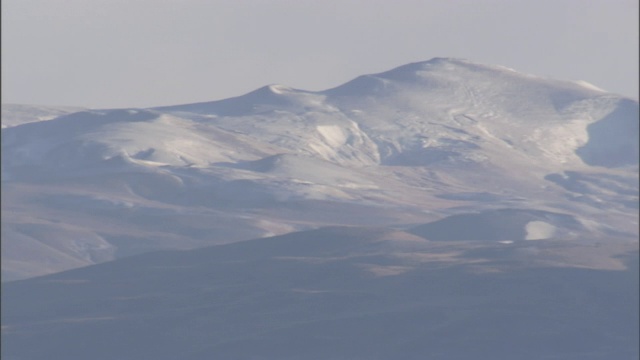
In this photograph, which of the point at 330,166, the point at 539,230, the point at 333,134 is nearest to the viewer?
the point at 539,230

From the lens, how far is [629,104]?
550 feet

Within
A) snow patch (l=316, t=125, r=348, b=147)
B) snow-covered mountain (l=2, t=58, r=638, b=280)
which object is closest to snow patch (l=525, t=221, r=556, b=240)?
snow-covered mountain (l=2, t=58, r=638, b=280)

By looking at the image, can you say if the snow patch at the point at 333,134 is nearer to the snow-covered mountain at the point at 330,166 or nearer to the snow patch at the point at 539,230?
the snow-covered mountain at the point at 330,166

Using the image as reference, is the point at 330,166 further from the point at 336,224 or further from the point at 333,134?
the point at 336,224

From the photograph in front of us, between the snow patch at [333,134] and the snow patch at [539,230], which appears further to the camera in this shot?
the snow patch at [333,134]

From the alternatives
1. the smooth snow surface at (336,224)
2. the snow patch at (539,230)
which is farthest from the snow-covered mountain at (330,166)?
the smooth snow surface at (336,224)

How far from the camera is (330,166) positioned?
13725 centimetres

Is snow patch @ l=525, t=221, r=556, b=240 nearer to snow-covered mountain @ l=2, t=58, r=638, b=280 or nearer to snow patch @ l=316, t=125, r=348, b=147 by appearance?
snow-covered mountain @ l=2, t=58, r=638, b=280

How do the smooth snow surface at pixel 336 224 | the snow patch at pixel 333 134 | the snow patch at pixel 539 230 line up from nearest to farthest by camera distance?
the smooth snow surface at pixel 336 224, the snow patch at pixel 539 230, the snow patch at pixel 333 134

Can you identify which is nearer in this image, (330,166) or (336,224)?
(336,224)

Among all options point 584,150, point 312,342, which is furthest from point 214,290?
point 584,150

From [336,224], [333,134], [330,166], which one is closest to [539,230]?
[336,224]

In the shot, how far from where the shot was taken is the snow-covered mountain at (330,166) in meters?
112

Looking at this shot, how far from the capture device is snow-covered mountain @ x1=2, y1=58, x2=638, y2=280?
112 m
